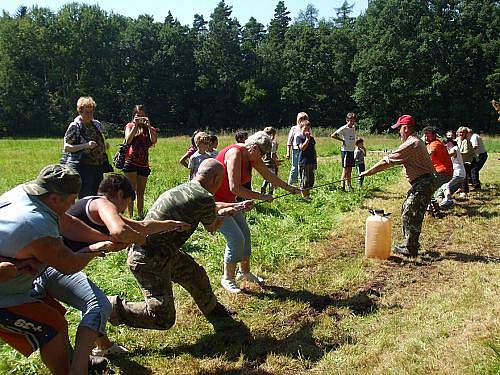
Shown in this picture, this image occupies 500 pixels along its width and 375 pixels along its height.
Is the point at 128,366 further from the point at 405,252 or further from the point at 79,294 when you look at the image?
the point at 405,252

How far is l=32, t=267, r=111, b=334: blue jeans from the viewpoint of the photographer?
12.0 feet

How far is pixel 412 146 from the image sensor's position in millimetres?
7102

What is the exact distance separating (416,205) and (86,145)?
4857 mm

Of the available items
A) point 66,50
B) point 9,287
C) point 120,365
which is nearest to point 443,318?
point 120,365

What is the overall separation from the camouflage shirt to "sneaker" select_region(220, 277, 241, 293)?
163 cm

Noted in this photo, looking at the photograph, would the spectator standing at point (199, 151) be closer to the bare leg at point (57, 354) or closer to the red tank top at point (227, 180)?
the red tank top at point (227, 180)

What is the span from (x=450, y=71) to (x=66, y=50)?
147 feet

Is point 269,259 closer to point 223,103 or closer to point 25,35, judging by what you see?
point 223,103

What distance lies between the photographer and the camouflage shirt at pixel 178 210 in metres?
4.23

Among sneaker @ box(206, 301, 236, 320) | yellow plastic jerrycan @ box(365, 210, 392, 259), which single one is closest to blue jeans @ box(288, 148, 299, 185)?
yellow plastic jerrycan @ box(365, 210, 392, 259)

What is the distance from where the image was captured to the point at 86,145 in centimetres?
697

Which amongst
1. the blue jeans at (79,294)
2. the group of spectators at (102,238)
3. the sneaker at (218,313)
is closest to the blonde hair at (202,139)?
the group of spectators at (102,238)

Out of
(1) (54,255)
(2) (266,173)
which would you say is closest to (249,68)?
(2) (266,173)

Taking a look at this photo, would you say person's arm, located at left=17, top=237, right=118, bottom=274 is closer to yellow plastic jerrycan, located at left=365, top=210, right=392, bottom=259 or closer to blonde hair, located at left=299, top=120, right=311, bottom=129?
yellow plastic jerrycan, located at left=365, top=210, right=392, bottom=259
